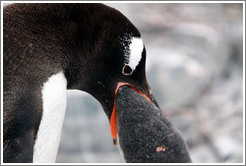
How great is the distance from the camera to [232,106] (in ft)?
10.9

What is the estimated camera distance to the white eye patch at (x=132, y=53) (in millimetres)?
982

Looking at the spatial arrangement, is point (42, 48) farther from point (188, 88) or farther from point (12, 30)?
point (188, 88)

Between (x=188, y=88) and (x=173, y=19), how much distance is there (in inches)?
34.4

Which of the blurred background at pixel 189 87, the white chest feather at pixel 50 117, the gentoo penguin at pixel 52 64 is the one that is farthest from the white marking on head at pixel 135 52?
the blurred background at pixel 189 87

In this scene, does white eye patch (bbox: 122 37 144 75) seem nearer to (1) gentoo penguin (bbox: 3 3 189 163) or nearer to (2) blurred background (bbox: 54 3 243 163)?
(1) gentoo penguin (bbox: 3 3 189 163)

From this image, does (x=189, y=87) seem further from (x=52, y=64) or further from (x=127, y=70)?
(x=52, y=64)

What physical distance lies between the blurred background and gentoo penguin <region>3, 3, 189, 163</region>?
1.64 m

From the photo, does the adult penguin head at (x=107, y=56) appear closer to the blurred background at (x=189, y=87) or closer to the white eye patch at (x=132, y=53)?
the white eye patch at (x=132, y=53)

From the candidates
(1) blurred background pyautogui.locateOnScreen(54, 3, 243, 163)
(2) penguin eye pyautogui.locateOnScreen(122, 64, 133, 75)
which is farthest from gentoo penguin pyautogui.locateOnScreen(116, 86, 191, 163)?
(1) blurred background pyautogui.locateOnScreen(54, 3, 243, 163)

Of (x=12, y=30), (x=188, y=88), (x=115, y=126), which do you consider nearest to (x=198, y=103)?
(x=188, y=88)

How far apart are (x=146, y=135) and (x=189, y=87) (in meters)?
2.37

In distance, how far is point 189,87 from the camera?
3.27 metres

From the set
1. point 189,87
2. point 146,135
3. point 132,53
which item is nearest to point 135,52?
point 132,53

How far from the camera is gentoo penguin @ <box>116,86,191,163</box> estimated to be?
3.07 ft
